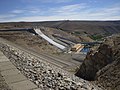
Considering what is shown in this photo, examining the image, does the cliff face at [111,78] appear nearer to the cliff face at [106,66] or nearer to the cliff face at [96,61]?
the cliff face at [106,66]

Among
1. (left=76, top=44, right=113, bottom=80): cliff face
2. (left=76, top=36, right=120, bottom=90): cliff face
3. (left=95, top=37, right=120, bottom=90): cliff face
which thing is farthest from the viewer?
(left=76, top=44, right=113, bottom=80): cliff face

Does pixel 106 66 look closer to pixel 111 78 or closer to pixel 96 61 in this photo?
pixel 111 78

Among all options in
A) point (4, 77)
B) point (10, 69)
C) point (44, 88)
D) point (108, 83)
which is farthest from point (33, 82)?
point (108, 83)

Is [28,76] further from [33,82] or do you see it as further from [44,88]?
[44,88]

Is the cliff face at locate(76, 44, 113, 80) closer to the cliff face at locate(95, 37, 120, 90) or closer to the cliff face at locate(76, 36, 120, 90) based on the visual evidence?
the cliff face at locate(76, 36, 120, 90)

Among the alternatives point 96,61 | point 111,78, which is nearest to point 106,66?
point 111,78

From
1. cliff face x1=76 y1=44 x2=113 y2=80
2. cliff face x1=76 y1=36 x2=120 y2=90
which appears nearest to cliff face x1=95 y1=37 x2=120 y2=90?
cliff face x1=76 y1=36 x2=120 y2=90

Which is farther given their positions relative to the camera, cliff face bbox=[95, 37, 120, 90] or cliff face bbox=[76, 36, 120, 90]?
cliff face bbox=[76, 36, 120, 90]

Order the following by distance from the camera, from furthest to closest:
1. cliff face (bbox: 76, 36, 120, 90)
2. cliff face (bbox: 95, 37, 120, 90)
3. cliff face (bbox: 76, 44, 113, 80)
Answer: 1. cliff face (bbox: 76, 44, 113, 80)
2. cliff face (bbox: 76, 36, 120, 90)
3. cliff face (bbox: 95, 37, 120, 90)

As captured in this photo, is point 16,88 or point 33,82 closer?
point 16,88
